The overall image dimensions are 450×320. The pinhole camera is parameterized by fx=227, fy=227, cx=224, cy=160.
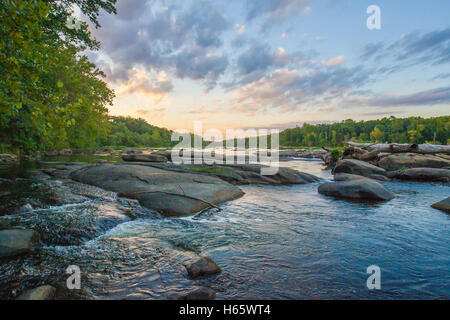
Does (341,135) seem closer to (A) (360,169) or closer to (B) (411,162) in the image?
(B) (411,162)

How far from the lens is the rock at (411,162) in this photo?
1828cm

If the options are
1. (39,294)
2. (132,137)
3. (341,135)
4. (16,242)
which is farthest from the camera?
(341,135)

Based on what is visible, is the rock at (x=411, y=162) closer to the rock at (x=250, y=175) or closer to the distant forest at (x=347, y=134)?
the rock at (x=250, y=175)

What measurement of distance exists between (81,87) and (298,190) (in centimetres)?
3062

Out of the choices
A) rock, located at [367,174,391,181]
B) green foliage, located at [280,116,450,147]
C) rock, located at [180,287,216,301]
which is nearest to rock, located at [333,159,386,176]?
rock, located at [367,174,391,181]

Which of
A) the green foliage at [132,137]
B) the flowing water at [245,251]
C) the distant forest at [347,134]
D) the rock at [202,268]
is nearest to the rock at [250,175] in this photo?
the flowing water at [245,251]

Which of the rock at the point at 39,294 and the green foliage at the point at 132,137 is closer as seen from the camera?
the rock at the point at 39,294

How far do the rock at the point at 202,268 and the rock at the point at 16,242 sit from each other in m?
3.09

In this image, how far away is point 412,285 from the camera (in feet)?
12.0

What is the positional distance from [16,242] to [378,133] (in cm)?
14258

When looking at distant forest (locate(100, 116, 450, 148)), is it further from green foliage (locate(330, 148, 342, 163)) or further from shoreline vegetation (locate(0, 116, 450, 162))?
green foliage (locate(330, 148, 342, 163))

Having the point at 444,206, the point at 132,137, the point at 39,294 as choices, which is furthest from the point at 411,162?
the point at 132,137

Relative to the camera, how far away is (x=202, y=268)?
3797mm

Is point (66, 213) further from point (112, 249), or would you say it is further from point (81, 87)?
point (81, 87)
